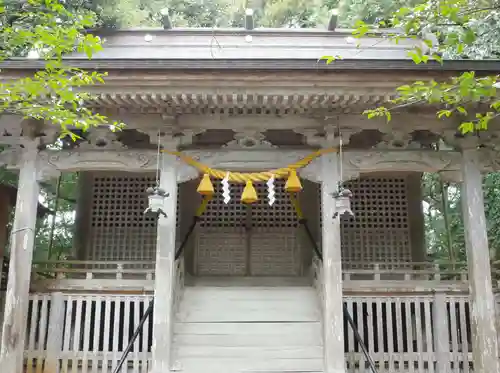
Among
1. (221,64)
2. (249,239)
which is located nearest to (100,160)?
(221,64)

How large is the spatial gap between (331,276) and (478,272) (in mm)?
2271

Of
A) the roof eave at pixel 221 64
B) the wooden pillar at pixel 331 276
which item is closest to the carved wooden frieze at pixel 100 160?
the roof eave at pixel 221 64

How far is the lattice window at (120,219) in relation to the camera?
35.9 feet

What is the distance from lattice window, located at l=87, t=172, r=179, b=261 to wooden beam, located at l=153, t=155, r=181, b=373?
2.92 meters

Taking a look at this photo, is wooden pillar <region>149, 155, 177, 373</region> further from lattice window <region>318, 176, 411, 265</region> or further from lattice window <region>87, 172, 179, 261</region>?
lattice window <region>318, 176, 411, 265</region>

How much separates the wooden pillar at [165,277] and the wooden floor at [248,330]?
1.19 feet

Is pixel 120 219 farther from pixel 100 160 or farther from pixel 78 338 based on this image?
pixel 78 338

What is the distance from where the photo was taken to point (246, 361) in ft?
26.4

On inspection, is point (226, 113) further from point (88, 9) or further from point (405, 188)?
point (88, 9)

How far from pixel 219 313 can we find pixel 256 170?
2.57 meters

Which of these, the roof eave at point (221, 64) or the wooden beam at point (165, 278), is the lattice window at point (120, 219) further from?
the roof eave at point (221, 64)

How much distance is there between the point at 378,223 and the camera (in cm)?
1116

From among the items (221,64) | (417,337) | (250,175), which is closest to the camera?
(221,64)

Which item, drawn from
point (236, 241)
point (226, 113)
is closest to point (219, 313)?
point (236, 241)
